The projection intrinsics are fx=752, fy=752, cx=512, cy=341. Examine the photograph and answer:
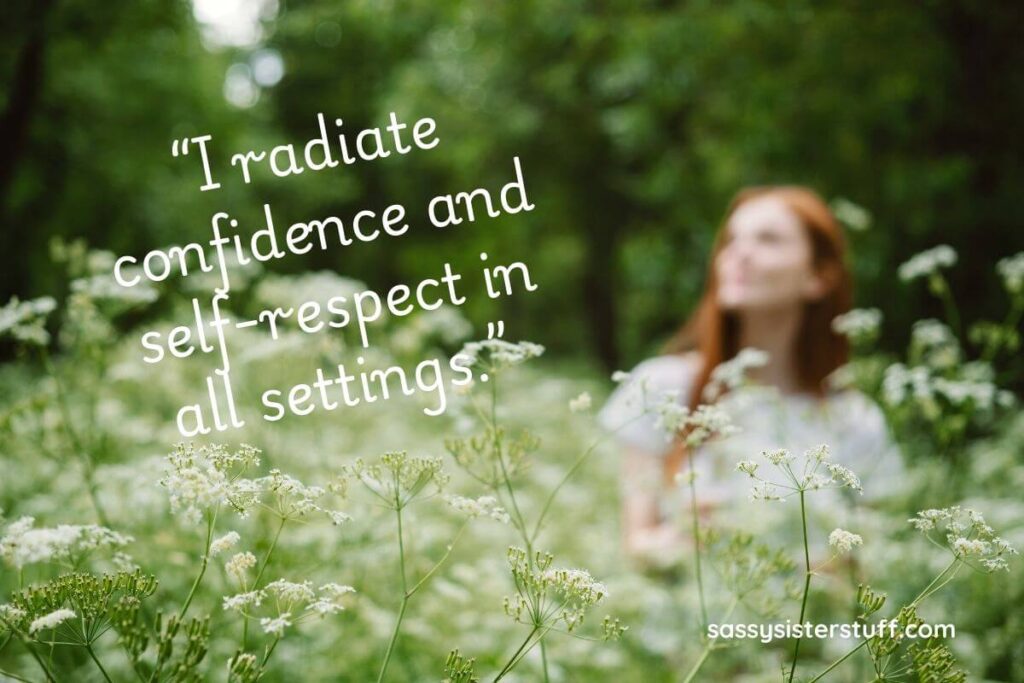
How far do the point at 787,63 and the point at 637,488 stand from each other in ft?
18.8

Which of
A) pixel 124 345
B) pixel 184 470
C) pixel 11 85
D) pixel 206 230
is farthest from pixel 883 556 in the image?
pixel 206 230

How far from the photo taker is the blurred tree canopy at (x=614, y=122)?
21.6 feet

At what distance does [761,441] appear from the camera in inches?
121

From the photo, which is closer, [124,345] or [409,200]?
[124,345]

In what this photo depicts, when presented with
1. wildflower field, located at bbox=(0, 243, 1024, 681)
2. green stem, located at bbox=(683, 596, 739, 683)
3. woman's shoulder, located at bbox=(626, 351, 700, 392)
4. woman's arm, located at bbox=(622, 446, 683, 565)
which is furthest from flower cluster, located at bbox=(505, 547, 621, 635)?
woman's shoulder, located at bbox=(626, 351, 700, 392)

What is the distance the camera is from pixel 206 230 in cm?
1258

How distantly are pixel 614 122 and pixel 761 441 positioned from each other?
6.34 meters

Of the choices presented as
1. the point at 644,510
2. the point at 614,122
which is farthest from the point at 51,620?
the point at 614,122

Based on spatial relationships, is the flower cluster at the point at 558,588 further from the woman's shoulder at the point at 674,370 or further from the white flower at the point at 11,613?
the woman's shoulder at the point at 674,370

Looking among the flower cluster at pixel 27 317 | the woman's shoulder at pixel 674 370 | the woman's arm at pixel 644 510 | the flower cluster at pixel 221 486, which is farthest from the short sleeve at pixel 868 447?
the flower cluster at pixel 27 317

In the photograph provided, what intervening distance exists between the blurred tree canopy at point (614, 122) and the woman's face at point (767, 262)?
3.29m

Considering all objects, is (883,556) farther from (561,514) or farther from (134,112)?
(134,112)

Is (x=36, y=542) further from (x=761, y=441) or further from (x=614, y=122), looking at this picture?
(x=614, y=122)

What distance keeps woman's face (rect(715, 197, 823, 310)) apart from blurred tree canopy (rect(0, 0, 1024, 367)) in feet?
10.8
